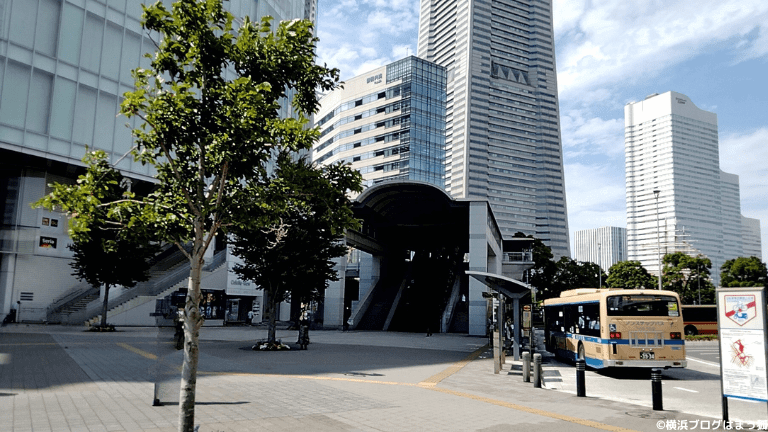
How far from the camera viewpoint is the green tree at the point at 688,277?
68.0 m

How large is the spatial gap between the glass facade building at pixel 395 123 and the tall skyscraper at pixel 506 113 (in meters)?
58.5

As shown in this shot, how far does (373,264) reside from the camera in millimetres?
49406

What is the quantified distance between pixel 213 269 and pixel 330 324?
11.4 m

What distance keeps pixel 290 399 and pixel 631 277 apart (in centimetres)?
7621

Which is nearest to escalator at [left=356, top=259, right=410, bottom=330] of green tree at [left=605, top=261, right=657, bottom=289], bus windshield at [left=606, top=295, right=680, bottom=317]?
bus windshield at [left=606, top=295, right=680, bottom=317]

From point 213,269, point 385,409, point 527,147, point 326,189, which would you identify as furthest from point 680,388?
point 527,147

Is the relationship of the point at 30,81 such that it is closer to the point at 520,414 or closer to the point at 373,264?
the point at 373,264

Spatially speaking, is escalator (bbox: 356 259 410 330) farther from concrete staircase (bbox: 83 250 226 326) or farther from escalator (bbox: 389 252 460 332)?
concrete staircase (bbox: 83 250 226 326)

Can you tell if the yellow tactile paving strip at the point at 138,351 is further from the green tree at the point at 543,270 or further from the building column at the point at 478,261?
the green tree at the point at 543,270

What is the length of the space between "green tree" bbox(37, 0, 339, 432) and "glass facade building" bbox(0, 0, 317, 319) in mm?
28377

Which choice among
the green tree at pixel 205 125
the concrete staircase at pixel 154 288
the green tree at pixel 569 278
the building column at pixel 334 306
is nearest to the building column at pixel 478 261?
the building column at pixel 334 306

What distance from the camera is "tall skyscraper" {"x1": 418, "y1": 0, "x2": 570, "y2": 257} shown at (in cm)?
16975

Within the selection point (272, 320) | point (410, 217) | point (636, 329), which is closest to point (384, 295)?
point (410, 217)

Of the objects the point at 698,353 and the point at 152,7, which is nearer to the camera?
the point at 152,7
